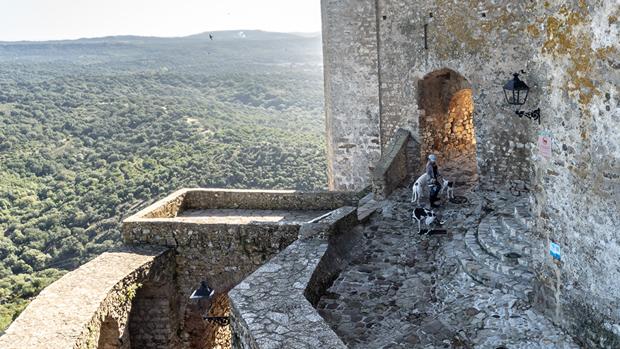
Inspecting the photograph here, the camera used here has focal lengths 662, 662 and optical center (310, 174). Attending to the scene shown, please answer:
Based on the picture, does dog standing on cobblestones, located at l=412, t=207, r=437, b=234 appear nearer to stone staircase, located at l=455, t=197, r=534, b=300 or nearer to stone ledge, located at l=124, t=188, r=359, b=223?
stone staircase, located at l=455, t=197, r=534, b=300

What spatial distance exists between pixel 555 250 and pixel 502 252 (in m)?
1.56

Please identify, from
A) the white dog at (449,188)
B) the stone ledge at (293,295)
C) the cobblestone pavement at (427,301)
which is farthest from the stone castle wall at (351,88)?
the stone ledge at (293,295)

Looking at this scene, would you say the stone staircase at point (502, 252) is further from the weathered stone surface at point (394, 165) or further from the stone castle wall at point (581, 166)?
the weathered stone surface at point (394, 165)

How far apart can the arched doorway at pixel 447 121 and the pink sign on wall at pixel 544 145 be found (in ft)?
20.2

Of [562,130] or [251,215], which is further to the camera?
[251,215]

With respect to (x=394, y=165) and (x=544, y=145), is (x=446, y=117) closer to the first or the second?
(x=394, y=165)

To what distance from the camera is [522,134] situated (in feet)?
40.0

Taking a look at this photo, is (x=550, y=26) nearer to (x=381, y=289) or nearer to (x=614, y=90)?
(x=614, y=90)

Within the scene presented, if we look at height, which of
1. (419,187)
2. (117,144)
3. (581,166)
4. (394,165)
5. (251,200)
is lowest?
(117,144)

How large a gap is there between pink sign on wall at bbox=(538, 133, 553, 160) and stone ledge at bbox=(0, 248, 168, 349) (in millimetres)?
6387

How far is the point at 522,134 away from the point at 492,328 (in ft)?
18.0

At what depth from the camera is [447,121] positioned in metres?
14.8

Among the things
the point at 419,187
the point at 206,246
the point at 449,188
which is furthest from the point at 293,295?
the point at 449,188

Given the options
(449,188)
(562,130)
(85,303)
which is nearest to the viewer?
(562,130)
